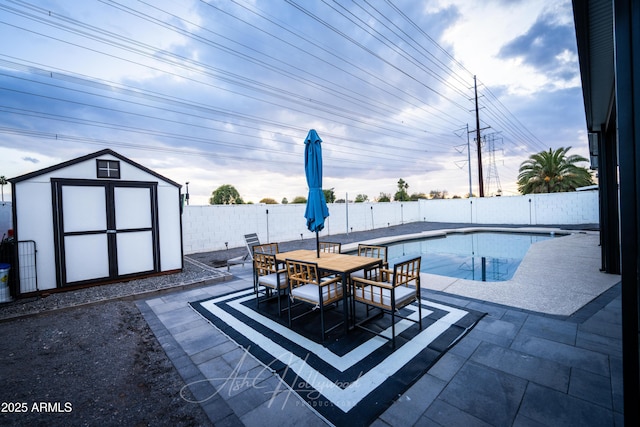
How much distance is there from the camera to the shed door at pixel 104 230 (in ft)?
16.1

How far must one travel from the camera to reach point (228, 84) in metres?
12.1

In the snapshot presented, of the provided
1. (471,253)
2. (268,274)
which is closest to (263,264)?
(268,274)

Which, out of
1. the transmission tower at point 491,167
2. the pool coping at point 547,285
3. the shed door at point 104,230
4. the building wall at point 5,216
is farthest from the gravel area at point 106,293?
the transmission tower at point 491,167

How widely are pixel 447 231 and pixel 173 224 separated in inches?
477

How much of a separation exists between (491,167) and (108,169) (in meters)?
28.3

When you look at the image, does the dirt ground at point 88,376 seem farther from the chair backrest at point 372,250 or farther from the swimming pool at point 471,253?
the swimming pool at point 471,253

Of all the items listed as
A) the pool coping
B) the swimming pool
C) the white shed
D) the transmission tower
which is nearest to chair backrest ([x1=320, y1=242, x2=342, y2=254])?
the pool coping

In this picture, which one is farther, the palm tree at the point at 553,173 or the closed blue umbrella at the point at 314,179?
the palm tree at the point at 553,173

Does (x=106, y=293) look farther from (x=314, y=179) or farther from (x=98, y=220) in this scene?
(x=314, y=179)

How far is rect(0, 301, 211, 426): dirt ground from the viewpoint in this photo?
6.19 feet

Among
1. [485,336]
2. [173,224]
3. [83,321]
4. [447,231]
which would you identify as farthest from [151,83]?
[447,231]

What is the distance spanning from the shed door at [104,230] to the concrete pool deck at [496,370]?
219 centimetres

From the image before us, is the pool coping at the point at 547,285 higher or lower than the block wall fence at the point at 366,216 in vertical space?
lower

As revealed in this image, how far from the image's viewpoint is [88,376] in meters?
2.38
